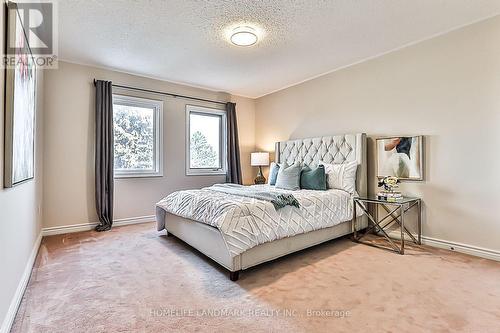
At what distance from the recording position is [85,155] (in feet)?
12.9

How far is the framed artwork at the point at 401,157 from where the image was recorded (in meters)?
Answer: 3.22

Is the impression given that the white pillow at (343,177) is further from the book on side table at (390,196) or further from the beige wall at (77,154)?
the beige wall at (77,154)


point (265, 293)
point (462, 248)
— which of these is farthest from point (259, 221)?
point (462, 248)

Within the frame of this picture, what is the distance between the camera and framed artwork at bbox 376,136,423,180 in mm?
3217

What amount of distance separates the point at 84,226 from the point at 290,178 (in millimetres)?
3204

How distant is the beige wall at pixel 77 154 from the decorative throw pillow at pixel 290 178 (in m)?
2.15

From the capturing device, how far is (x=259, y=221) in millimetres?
2424

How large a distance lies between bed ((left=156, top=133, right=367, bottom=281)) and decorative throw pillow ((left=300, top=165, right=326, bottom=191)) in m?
0.30

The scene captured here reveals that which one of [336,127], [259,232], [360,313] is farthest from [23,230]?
[336,127]

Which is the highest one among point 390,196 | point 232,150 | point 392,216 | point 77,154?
point 232,150

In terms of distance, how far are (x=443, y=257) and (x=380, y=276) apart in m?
1.01

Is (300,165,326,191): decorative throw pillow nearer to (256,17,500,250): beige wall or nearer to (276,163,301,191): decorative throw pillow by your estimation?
(276,163,301,191): decorative throw pillow

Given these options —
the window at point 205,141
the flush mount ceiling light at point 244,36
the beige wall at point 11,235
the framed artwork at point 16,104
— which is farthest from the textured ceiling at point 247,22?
the beige wall at point 11,235

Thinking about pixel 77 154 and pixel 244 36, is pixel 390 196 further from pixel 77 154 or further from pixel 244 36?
pixel 77 154
